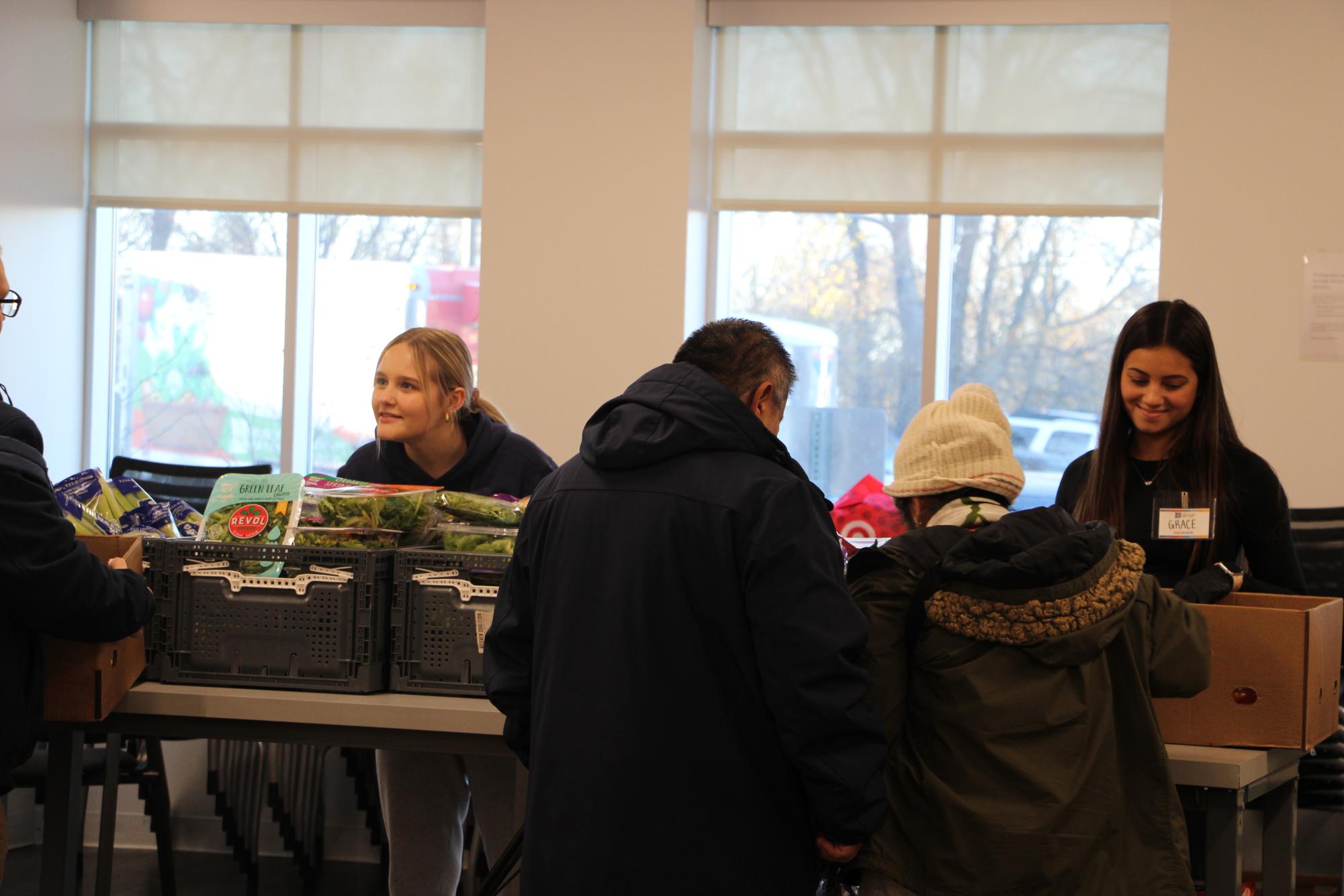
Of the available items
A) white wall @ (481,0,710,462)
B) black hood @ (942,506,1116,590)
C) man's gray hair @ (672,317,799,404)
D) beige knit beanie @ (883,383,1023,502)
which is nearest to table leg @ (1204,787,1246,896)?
black hood @ (942,506,1116,590)

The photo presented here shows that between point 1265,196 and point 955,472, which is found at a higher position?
point 1265,196

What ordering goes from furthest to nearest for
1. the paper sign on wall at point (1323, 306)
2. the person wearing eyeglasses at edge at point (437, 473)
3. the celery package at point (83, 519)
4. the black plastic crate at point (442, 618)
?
the paper sign on wall at point (1323, 306) < the person wearing eyeglasses at edge at point (437, 473) < the celery package at point (83, 519) < the black plastic crate at point (442, 618)

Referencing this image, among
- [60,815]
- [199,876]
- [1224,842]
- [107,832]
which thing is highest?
[1224,842]

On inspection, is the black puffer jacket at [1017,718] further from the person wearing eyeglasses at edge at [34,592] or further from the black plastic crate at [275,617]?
the person wearing eyeglasses at edge at [34,592]

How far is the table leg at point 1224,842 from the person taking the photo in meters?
1.83

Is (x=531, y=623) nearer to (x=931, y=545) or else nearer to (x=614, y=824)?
(x=614, y=824)

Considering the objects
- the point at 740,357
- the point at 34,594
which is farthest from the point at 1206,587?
the point at 34,594

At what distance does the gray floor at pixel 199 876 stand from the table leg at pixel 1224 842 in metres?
2.36

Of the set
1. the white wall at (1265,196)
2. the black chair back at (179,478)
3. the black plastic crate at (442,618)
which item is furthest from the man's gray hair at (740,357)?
the white wall at (1265,196)

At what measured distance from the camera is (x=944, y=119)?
16.4ft

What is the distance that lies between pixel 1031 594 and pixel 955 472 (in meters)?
0.19

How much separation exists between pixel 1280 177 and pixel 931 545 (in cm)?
356

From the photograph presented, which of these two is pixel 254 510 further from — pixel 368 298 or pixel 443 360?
pixel 368 298

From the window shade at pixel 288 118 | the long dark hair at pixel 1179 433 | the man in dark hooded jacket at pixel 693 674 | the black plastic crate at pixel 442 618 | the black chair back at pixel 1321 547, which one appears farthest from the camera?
the window shade at pixel 288 118
